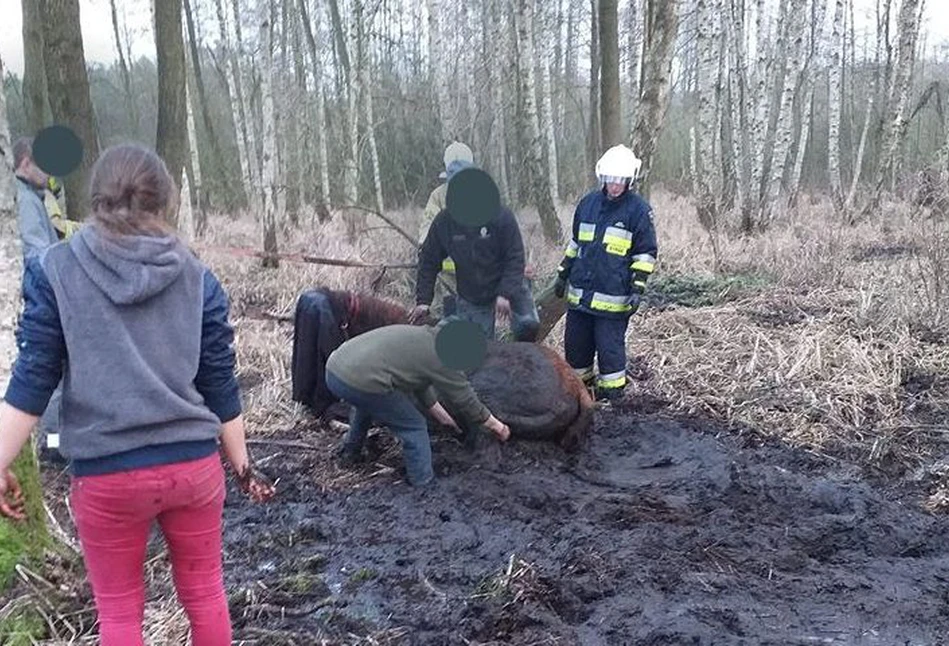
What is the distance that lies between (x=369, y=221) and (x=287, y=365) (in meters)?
6.32

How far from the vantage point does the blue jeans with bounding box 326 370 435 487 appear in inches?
186

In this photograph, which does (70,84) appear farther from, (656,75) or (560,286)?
(656,75)

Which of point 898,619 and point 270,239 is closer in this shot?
point 898,619

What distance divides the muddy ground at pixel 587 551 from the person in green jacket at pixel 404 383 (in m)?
0.25

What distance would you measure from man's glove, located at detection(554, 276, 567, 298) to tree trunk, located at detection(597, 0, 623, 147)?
408cm

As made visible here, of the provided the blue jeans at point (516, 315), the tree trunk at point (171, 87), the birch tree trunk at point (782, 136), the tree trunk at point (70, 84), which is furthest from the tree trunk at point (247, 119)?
the blue jeans at point (516, 315)

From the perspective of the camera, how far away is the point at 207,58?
2706cm

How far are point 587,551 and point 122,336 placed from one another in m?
2.28

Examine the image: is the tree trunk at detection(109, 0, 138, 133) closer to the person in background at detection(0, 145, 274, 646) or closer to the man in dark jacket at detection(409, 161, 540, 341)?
the man in dark jacket at detection(409, 161, 540, 341)

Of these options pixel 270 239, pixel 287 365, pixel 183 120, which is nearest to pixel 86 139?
pixel 183 120

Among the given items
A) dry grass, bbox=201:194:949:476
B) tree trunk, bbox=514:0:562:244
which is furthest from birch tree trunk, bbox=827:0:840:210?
tree trunk, bbox=514:0:562:244

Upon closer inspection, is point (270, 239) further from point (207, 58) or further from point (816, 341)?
point (207, 58)

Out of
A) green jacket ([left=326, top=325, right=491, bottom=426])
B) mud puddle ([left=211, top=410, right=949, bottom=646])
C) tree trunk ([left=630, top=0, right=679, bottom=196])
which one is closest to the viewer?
mud puddle ([left=211, top=410, right=949, bottom=646])

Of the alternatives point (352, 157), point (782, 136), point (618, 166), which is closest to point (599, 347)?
point (618, 166)
